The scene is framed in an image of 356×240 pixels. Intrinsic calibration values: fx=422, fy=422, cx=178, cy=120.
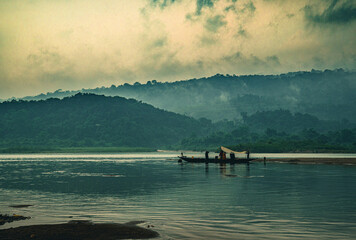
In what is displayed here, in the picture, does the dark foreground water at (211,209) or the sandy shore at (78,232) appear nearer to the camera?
the sandy shore at (78,232)

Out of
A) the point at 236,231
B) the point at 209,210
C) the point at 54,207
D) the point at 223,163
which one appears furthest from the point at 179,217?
the point at 223,163

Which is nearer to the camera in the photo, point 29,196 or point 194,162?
point 29,196

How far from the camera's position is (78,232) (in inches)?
1062

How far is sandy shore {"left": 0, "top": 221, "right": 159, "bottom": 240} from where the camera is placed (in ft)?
84.3

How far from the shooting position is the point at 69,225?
1151 inches

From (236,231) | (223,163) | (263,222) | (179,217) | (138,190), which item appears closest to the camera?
(236,231)

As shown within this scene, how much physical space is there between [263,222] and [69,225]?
1416 cm

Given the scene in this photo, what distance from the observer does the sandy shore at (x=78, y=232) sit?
1011 inches

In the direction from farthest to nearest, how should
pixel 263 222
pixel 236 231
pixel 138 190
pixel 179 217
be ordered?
1. pixel 138 190
2. pixel 179 217
3. pixel 263 222
4. pixel 236 231

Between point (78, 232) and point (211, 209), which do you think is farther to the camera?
point (211, 209)

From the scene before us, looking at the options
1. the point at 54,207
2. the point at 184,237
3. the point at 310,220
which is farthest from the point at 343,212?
the point at 54,207

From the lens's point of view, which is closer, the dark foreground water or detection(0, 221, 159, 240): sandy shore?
detection(0, 221, 159, 240): sandy shore

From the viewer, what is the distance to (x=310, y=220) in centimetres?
3262

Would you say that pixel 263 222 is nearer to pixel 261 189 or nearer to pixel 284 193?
pixel 284 193
